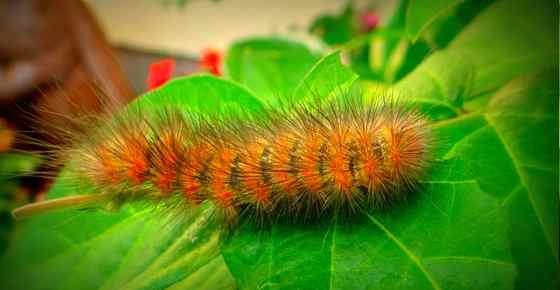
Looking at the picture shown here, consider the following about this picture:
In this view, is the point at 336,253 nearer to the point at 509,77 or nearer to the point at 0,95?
the point at 509,77

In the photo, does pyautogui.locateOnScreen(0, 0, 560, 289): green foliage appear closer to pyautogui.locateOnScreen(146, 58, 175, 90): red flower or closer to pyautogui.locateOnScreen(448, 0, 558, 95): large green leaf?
pyautogui.locateOnScreen(448, 0, 558, 95): large green leaf

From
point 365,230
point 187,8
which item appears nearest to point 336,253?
point 365,230

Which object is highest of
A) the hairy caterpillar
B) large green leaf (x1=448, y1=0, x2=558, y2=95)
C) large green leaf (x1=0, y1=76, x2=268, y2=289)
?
large green leaf (x1=448, y1=0, x2=558, y2=95)

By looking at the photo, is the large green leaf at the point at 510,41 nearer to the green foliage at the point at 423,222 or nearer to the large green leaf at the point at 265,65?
the green foliage at the point at 423,222

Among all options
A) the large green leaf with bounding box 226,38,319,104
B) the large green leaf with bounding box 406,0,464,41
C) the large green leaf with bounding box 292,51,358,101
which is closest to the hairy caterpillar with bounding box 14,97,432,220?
the large green leaf with bounding box 292,51,358,101

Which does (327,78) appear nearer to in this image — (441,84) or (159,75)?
(441,84)

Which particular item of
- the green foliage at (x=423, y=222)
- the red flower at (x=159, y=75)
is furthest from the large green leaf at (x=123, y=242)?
the red flower at (x=159, y=75)
